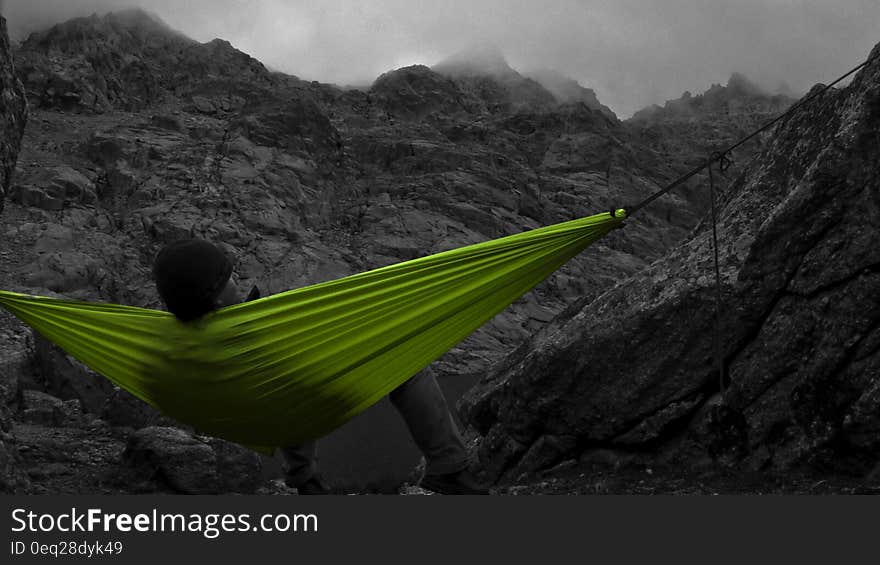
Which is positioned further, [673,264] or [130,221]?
[130,221]

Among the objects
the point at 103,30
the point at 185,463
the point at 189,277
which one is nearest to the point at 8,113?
the point at 185,463

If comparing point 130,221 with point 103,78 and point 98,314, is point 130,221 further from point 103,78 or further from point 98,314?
point 98,314

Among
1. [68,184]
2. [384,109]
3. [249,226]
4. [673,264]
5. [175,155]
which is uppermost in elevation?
[384,109]

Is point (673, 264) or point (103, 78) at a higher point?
point (103, 78)

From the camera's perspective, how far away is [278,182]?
64625 millimetres

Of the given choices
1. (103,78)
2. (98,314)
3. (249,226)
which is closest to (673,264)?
(98,314)

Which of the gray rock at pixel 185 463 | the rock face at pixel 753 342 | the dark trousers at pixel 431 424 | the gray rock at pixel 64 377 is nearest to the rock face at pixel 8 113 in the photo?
the gray rock at pixel 185 463

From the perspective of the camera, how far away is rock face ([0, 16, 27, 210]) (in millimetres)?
7016

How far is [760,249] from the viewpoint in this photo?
162 inches

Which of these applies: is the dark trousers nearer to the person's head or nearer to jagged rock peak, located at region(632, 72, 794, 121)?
the person's head

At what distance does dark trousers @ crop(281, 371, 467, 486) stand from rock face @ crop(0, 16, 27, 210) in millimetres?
6049

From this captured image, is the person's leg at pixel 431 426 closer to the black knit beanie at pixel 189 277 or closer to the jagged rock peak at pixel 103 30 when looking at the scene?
the black knit beanie at pixel 189 277

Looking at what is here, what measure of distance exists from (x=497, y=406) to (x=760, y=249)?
2.63 meters

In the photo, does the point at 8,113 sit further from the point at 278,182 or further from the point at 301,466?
the point at 278,182
